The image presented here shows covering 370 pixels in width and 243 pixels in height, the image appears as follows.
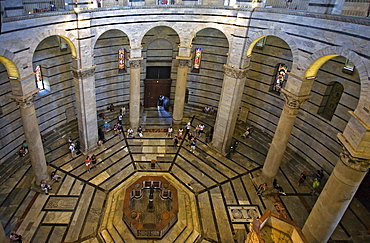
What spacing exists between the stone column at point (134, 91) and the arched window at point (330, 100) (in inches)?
506

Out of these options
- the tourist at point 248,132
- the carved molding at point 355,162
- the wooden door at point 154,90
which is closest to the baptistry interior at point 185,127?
the carved molding at point 355,162

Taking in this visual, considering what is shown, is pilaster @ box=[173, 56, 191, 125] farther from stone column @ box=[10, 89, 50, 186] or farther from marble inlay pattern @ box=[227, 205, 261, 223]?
stone column @ box=[10, 89, 50, 186]

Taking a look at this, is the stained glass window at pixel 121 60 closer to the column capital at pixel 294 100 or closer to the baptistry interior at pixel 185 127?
the baptistry interior at pixel 185 127

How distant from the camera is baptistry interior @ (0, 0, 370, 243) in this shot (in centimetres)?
1220

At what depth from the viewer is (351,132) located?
10688 mm

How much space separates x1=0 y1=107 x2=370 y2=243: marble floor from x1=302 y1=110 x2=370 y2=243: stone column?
12.0ft

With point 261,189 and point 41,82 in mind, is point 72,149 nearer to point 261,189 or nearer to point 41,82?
point 41,82

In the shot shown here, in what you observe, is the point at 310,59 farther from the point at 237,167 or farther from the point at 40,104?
the point at 40,104

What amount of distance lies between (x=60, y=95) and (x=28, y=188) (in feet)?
24.5

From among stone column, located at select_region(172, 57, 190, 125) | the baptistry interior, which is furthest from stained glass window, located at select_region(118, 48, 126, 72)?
stone column, located at select_region(172, 57, 190, 125)

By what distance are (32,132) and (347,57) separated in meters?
15.6

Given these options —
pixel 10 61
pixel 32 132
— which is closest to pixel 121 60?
pixel 32 132

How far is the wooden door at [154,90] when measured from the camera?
25.2 metres

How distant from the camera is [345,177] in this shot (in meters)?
10.8
